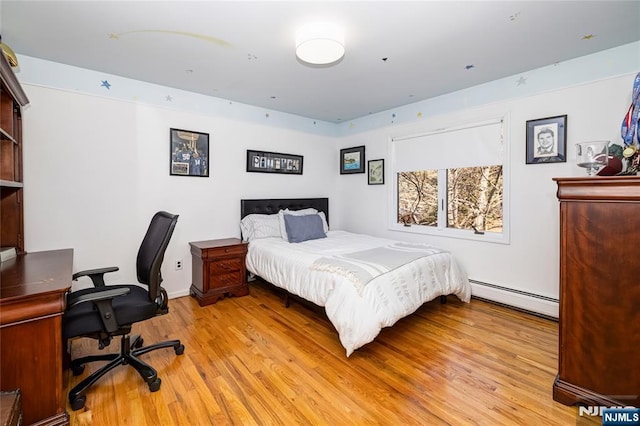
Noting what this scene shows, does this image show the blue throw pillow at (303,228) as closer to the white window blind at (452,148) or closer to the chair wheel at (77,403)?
the white window blind at (452,148)

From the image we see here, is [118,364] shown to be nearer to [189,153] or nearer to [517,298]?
[189,153]

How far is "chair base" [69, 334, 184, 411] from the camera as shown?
66.3 inches

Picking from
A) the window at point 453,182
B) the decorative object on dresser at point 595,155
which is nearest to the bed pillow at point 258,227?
the window at point 453,182

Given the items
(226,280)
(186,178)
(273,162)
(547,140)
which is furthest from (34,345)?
(547,140)

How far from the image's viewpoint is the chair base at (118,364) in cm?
168

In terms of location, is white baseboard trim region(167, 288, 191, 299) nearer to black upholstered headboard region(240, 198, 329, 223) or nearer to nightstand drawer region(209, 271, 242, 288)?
nightstand drawer region(209, 271, 242, 288)

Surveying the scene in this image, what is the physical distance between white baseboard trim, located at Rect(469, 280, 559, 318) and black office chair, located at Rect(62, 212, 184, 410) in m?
3.08

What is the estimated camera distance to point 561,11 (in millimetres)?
1937

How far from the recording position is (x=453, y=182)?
358cm

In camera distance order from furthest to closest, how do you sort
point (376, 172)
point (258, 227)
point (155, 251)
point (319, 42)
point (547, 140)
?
1. point (376, 172)
2. point (258, 227)
3. point (547, 140)
4. point (319, 42)
5. point (155, 251)

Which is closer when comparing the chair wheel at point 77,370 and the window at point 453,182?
the chair wheel at point 77,370

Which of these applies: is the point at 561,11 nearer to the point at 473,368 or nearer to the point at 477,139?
the point at 477,139

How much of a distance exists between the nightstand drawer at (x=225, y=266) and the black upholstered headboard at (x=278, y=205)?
2.29ft

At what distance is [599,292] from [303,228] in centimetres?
273
